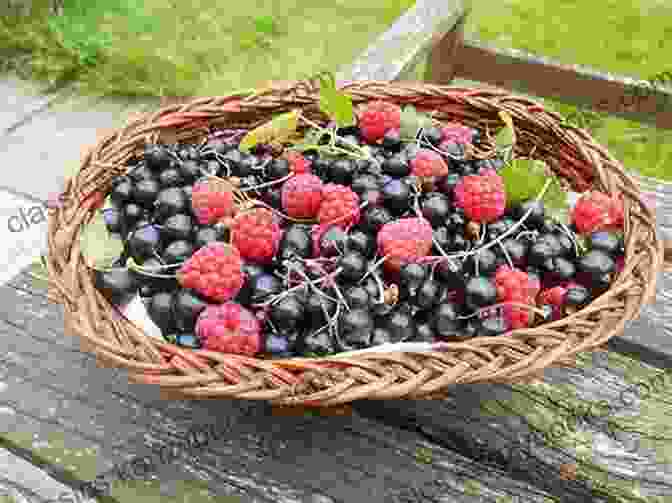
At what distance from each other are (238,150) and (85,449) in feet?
1.40

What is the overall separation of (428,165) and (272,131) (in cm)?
22

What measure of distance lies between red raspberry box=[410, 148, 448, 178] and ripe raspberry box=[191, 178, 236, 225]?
0.24 m

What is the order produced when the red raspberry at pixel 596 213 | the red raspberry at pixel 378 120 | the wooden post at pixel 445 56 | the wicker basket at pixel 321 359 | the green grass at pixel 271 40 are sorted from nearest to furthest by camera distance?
the wicker basket at pixel 321 359, the red raspberry at pixel 596 213, the red raspberry at pixel 378 120, the wooden post at pixel 445 56, the green grass at pixel 271 40

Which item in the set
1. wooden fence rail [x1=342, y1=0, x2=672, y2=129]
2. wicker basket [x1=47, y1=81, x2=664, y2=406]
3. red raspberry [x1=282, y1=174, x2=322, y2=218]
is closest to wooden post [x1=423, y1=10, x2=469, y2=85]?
wooden fence rail [x1=342, y1=0, x2=672, y2=129]

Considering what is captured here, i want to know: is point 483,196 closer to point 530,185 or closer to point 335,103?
point 530,185

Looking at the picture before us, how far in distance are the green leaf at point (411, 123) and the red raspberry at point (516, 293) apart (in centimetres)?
28

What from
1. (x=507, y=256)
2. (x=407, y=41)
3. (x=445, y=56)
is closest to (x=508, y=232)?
(x=507, y=256)

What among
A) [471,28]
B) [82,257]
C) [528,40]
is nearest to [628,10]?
[528,40]

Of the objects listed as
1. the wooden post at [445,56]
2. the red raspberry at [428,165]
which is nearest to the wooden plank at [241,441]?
the red raspberry at [428,165]

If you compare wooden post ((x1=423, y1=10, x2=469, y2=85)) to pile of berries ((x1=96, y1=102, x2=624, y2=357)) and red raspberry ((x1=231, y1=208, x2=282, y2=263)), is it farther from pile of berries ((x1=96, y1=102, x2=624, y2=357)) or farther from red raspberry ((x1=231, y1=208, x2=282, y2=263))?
red raspberry ((x1=231, y1=208, x2=282, y2=263))

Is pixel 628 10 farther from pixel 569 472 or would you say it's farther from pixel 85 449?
pixel 85 449

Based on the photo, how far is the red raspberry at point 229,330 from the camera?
708mm

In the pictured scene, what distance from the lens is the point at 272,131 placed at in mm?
944

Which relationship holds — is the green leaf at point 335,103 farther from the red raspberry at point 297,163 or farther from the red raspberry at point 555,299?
the red raspberry at point 555,299
